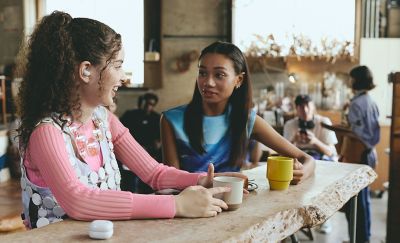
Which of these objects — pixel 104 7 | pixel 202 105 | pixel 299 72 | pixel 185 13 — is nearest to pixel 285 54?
pixel 299 72

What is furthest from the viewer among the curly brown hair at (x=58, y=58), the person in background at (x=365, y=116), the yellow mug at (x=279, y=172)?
the person in background at (x=365, y=116)

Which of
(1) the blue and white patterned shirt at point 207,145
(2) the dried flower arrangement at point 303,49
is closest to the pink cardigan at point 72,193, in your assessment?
(1) the blue and white patterned shirt at point 207,145

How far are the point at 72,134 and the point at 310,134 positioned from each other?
296 centimetres

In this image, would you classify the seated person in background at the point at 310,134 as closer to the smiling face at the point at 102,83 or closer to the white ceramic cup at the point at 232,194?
the white ceramic cup at the point at 232,194

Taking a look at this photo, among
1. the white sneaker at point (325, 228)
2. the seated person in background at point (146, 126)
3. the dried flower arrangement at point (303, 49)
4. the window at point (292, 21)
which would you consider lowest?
the white sneaker at point (325, 228)

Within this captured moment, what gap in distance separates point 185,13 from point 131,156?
254 inches

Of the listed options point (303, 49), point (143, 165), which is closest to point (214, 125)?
point (143, 165)

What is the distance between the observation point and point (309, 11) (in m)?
7.25

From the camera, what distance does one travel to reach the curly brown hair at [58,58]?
140 cm

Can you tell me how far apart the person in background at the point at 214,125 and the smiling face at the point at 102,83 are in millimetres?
684

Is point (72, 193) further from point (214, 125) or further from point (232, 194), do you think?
point (214, 125)

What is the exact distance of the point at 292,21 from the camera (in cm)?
732

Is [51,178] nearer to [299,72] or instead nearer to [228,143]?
[228,143]

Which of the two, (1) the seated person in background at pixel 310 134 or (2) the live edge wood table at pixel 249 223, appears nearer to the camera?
(2) the live edge wood table at pixel 249 223
